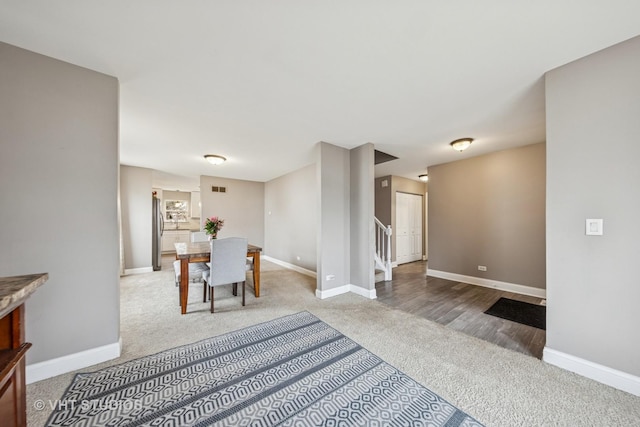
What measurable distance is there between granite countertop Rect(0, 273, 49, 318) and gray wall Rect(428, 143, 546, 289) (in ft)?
17.5

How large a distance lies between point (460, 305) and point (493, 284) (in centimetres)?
141

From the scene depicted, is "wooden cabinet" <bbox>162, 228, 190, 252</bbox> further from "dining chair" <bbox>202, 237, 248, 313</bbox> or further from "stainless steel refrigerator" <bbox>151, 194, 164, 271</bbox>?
"dining chair" <bbox>202, 237, 248, 313</bbox>

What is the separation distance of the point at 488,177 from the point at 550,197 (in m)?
2.63

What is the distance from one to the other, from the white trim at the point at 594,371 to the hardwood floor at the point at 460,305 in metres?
0.17

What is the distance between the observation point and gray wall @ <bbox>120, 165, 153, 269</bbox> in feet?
15.9

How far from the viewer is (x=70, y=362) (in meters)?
1.71

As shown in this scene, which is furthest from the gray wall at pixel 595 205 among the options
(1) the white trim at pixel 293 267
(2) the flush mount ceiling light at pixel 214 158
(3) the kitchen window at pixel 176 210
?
(3) the kitchen window at pixel 176 210

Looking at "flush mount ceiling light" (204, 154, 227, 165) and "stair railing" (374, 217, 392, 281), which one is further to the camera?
"stair railing" (374, 217, 392, 281)

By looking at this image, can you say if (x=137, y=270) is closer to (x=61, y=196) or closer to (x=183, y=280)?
(x=183, y=280)

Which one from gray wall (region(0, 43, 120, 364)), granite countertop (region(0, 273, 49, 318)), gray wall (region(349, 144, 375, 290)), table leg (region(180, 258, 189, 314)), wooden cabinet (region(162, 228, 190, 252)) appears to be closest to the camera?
granite countertop (region(0, 273, 49, 318))

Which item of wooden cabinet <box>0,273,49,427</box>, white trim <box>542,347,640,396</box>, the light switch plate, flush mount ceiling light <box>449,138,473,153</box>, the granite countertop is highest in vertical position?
flush mount ceiling light <box>449,138,473,153</box>

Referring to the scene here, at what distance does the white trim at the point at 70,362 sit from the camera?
5.25 ft

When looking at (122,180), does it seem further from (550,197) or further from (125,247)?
(550,197)

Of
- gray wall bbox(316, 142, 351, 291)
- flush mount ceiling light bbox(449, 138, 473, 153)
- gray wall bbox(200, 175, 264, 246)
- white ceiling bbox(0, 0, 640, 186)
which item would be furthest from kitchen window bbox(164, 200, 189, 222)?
flush mount ceiling light bbox(449, 138, 473, 153)
